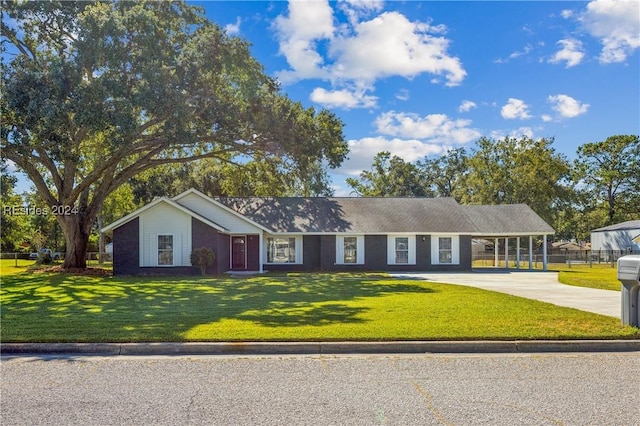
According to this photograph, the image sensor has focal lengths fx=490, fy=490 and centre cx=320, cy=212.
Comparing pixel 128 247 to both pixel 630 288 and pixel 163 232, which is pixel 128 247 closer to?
pixel 163 232

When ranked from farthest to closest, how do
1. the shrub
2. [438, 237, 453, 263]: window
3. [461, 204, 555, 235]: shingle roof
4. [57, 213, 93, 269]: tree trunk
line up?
[461, 204, 555, 235]: shingle roof → [438, 237, 453, 263]: window → [57, 213, 93, 269]: tree trunk → the shrub

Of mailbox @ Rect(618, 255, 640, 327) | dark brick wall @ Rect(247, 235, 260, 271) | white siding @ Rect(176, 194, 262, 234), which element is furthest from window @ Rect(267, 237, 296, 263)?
mailbox @ Rect(618, 255, 640, 327)

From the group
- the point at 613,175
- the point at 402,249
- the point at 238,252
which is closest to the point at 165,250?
the point at 238,252

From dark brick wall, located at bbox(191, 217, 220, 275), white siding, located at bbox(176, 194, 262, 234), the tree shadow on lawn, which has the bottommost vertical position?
the tree shadow on lawn

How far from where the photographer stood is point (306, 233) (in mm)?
28781

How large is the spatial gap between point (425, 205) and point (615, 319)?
74.4ft

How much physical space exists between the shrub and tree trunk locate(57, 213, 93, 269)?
7.22 metres

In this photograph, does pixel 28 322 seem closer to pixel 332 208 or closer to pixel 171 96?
pixel 171 96

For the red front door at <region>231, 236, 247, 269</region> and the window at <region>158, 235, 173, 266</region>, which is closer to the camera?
the window at <region>158, 235, 173, 266</region>

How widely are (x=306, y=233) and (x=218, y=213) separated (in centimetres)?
520

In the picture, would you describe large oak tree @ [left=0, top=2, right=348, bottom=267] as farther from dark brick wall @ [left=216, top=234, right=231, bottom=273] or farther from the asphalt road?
the asphalt road

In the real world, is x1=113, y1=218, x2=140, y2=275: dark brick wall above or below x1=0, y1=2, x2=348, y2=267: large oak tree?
below

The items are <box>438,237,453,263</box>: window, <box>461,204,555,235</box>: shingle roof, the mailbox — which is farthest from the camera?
<box>461,204,555,235</box>: shingle roof

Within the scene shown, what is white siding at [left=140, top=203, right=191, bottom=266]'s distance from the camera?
2505 cm
